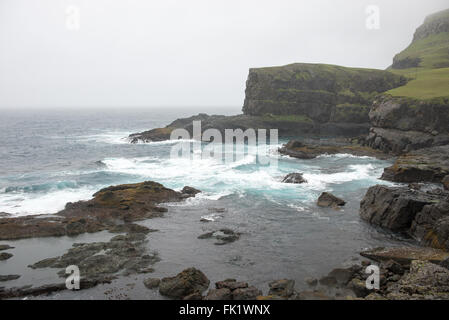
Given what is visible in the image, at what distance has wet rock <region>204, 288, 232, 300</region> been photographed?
1644cm

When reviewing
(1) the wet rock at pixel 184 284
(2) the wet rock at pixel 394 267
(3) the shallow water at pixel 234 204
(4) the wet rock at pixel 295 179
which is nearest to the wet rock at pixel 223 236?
(3) the shallow water at pixel 234 204

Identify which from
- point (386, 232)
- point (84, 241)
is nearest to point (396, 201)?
point (386, 232)

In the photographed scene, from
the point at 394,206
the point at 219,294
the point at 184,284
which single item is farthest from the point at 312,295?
the point at 394,206

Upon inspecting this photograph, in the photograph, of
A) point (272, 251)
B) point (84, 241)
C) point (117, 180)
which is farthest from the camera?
point (117, 180)

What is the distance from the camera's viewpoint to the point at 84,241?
2480 cm

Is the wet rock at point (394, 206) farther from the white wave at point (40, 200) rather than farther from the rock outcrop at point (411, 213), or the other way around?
the white wave at point (40, 200)

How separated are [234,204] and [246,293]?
16.5 metres

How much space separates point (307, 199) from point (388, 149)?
30.7m

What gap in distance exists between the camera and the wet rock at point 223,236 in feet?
80.7

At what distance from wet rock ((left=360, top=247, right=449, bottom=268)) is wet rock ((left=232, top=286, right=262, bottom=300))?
8206 mm

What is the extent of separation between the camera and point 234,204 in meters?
33.1

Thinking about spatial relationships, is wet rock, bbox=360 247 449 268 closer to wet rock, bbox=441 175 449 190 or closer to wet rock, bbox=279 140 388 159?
wet rock, bbox=441 175 449 190

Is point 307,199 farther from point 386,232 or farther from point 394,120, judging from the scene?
point 394,120

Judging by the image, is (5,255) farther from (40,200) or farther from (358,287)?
(358,287)
